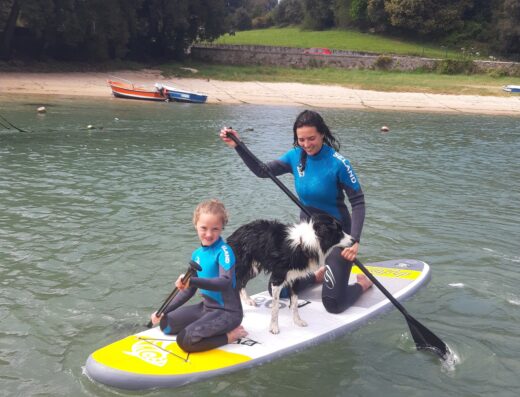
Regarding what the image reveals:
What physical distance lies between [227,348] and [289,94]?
105 ft

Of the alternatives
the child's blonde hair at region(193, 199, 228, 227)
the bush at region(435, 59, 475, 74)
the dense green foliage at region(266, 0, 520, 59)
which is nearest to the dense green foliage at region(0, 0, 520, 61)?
the dense green foliage at region(266, 0, 520, 59)

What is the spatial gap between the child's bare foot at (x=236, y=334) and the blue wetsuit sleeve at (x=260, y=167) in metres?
1.70

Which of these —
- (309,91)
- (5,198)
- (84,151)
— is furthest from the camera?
(309,91)

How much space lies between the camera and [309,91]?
37.1 metres

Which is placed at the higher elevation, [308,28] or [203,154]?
[308,28]

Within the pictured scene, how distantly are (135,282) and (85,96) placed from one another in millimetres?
27329

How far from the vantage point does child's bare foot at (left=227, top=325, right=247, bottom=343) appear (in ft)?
→ 17.3

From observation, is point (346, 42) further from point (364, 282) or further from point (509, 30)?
point (364, 282)

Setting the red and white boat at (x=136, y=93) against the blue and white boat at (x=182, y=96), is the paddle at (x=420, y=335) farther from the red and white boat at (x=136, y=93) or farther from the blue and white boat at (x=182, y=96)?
the red and white boat at (x=136, y=93)

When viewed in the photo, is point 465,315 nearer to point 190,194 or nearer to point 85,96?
point 190,194

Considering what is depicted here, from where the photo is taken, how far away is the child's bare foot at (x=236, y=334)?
5.27 meters

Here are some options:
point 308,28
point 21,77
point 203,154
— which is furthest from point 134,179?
point 308,28

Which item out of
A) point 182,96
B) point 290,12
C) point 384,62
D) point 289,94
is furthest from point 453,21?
point 182,96

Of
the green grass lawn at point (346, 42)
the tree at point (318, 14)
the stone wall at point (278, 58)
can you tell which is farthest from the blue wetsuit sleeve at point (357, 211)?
the tree at point (318, 14)
